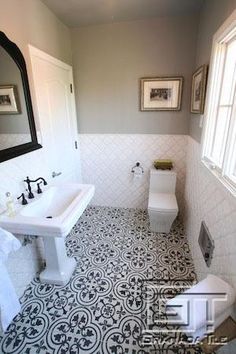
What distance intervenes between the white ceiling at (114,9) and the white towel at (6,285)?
2.23m

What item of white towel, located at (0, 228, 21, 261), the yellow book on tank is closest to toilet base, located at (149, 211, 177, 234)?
the yellow book on tank

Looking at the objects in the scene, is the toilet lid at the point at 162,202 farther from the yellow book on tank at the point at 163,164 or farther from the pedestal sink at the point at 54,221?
the pedestal sink at the point at 54,221

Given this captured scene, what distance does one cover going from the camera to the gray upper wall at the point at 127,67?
7.72 feet

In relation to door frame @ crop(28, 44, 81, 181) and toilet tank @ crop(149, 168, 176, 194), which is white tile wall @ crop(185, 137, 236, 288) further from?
door frame @ crop(28, 44, 81, 181)

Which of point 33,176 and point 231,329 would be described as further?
point 33,176

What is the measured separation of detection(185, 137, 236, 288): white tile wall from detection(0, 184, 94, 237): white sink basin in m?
1.02

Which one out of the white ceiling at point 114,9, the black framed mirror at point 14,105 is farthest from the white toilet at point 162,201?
the white ceiling at point 114,9

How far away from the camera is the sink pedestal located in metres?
1.73

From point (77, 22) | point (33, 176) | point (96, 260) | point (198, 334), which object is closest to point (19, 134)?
point (33, 176)

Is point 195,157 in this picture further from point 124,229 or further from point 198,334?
point 198,334

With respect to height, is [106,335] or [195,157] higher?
[195,157]

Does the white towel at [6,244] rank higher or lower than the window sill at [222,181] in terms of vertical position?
lower

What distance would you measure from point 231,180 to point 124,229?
1641 millimetres

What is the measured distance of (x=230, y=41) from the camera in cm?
144
